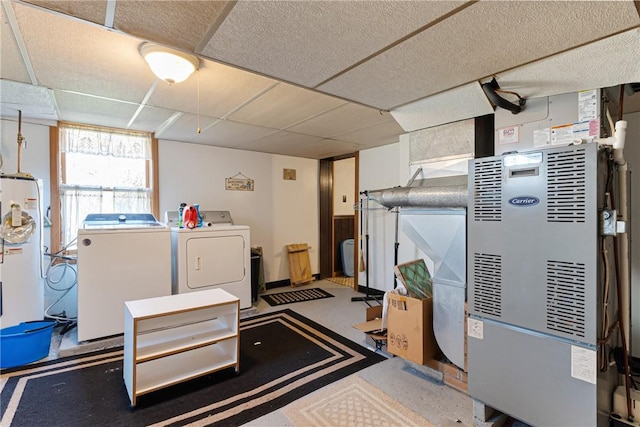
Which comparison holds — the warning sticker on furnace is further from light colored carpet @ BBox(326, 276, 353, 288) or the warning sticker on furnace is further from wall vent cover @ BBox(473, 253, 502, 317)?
light colored carpet @ BBox(326, 276, 353, 288)

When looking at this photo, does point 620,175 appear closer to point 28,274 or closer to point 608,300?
point 608,300

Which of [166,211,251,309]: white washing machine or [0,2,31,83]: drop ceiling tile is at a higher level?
[0,2,31,83]: drop ceiling tile

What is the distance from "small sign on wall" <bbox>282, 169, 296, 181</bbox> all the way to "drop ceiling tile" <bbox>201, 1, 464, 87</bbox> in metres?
3.46

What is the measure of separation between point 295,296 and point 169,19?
3.98m

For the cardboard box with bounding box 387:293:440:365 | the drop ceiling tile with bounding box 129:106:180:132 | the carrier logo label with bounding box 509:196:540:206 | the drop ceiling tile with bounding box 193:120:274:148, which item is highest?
the drop ceiling tile with bounding box 129:106:180:132

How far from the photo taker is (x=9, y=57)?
1.90 m

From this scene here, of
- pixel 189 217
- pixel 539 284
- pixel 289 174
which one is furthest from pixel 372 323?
pixel 289 174

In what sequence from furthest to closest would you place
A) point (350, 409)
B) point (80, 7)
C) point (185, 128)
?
point (185, 128) < point (350, 409) < point (80, 7)

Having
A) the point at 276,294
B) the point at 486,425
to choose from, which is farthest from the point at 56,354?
the point at 486,425

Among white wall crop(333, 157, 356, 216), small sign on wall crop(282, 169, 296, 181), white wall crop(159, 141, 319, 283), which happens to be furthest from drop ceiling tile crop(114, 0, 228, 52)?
white wall crop(333, 157, 356, 216)

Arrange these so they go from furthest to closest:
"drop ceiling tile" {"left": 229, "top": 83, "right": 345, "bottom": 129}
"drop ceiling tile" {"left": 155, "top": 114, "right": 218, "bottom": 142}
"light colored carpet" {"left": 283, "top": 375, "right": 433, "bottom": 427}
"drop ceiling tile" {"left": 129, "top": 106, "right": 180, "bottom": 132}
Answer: "drop ceiling tile" {"left": 155, "top": 114, "right": 218, "bottom": 142} < "drop ceiling tile" {"left": 129, "top": 106, "right": 180, "bottom": 132} < "drop ceiling tile" {"left": 229, "top": 83, "right": 345, "bottom": 129} < "light colored carpet" {"left": 283, "top": 375, "right": 433, "bottom": 427}

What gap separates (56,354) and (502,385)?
3662 mm

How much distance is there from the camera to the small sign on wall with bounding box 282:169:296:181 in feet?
17.5

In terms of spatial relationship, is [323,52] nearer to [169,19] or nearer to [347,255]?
[169,19]
